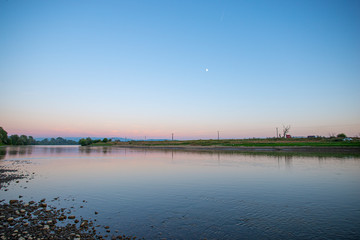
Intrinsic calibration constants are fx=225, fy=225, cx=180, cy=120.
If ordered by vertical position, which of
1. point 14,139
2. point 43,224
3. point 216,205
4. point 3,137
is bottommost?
point 216,205

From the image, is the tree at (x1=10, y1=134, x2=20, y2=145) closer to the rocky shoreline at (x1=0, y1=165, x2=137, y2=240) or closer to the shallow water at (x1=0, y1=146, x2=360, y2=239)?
the shallow water at (x1=0, y1=146, x2=360, y2=239)

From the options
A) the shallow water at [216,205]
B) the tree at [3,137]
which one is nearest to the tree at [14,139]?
the tree at [3,137]

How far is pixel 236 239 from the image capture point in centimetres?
1075

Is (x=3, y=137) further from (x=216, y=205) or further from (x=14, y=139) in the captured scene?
(x=216, y=205)

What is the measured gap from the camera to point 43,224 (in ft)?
38.3

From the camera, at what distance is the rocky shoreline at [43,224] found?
1034cm

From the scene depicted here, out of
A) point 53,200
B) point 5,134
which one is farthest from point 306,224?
point 5,134

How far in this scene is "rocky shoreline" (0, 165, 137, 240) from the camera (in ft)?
33.9

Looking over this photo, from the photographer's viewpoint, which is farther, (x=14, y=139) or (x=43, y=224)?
(x=14, y=139)

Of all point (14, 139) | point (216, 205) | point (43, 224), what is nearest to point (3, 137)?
point (14, 139)

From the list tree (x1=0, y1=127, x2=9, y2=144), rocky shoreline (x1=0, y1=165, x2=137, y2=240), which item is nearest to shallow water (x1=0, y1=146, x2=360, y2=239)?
rocky shoreline (x1=0, y1=165, x2=137, y2=240)

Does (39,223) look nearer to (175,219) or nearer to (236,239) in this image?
(175,219)

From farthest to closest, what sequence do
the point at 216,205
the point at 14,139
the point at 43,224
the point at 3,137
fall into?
1. the point at 14,139
2. the point at 3,137
3. the point at 216,205
4. the point at 43,224

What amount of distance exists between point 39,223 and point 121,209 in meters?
5.01
